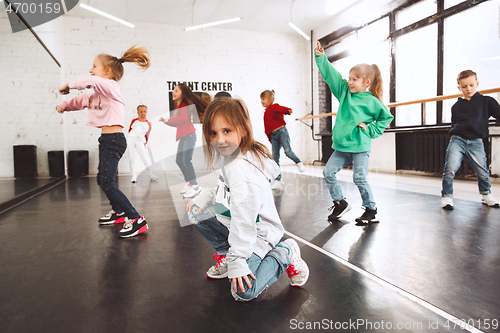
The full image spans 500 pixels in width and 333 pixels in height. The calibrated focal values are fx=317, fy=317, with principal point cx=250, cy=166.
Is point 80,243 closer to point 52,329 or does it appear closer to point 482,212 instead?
point 52,329

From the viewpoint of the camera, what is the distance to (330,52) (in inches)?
296

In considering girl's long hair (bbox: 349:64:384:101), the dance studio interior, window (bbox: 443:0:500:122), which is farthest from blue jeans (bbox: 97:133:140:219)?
window (bbox: 443:0:500:122)

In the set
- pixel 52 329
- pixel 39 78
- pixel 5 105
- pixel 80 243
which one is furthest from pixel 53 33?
pixel 52 329

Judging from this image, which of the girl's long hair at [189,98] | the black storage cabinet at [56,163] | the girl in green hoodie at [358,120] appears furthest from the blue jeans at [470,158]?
the black storage cabinet at [56,163]

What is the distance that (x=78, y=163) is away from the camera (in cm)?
626

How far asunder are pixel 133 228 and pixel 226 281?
950 mm

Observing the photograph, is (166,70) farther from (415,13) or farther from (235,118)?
(235,118)

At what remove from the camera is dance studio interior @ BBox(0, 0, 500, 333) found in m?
1.08

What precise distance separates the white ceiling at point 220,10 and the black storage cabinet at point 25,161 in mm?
3217

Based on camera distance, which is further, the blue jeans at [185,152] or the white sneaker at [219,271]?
the blue jeans at [185,152]

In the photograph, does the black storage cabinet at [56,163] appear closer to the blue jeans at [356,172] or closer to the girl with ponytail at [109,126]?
the girl with ponytail at [109,126]

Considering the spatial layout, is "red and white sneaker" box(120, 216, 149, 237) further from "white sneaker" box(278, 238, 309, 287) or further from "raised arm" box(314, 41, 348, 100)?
"raised arm" box(314, 41, 348, 100)

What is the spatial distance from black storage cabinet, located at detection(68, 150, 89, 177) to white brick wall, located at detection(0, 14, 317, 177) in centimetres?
31

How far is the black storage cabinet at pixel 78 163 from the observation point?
20.5 feet
